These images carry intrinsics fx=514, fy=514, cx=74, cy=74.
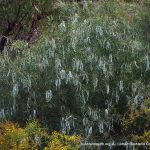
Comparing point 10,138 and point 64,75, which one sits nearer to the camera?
point 10,138

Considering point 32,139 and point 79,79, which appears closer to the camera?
point 32,139

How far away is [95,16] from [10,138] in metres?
3.39

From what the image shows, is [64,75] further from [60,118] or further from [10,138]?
[10,138]

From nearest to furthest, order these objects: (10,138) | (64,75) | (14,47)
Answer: (10,138) < (64,75) < (14,47)

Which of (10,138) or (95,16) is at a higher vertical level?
(95,16)

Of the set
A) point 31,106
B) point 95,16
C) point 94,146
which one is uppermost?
point 95,16

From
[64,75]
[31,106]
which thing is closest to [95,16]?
[64,75]

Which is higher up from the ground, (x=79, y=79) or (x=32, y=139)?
(x=79, y=79)

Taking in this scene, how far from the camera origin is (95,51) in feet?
33.8

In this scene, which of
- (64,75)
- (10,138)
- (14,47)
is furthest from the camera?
(14,47)

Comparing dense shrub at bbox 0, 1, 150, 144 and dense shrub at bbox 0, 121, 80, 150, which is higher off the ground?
dense shrub at bbox 0, 1, 150, 144

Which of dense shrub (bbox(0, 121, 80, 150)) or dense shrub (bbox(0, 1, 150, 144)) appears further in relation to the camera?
dense shrub (bbox(0, 1, 150, 144))

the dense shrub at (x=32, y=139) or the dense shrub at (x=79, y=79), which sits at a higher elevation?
the dense shrub at (x=79, y=79)

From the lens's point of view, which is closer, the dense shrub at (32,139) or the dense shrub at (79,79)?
the dense shrub at (32,139)
